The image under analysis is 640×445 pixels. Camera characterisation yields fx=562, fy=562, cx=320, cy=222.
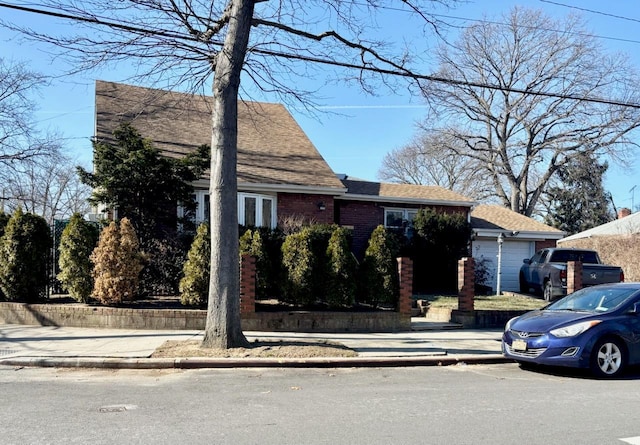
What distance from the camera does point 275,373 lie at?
28.2 feet

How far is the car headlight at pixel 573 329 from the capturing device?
831 centimetres

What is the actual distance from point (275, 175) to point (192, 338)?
828 centimetres

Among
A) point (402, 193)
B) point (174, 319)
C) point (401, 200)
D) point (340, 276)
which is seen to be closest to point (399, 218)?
point (401, 200)

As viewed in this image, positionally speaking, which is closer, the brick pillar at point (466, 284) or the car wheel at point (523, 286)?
the brick pillar at point (466, 284)

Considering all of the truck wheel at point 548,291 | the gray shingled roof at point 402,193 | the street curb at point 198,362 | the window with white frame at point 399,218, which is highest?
the gray shingled roof at point 402,193

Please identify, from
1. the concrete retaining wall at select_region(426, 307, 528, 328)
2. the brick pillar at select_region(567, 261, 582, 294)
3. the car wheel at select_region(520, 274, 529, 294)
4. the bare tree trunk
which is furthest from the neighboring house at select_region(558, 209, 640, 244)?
the bare tree trunk

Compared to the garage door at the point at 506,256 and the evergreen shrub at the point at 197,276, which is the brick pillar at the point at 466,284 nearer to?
the evergreen shrub at the point at 197,276

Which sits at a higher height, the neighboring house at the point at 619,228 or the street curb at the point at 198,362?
the neighboring house at the point at 619,228

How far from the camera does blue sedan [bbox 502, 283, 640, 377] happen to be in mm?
8219

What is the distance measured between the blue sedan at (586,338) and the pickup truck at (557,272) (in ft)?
26.1

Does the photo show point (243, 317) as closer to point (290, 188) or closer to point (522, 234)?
point (290, 188)

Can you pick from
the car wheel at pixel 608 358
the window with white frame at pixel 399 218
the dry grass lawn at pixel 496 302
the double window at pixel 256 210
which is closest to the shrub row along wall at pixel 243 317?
the dry grass lawn at pixel 496 302

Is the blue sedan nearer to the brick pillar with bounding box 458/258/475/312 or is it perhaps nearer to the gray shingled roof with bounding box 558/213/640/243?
the brick pillar with bounding box 458/258/475/312

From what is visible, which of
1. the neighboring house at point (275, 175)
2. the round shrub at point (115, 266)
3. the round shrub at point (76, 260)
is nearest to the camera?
the round shrub at point (115, 266)
